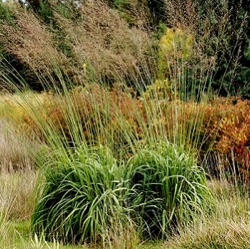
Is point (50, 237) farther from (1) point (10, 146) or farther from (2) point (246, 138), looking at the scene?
(1) point (10, 146)

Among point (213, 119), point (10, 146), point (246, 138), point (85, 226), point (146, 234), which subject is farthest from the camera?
point (10, 146)

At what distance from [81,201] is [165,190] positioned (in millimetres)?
674

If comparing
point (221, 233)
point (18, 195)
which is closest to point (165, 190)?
point (221, 233)

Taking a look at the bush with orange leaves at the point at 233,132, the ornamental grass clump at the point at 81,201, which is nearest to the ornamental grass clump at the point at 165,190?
the ornamental grass clump at the point at 81,201

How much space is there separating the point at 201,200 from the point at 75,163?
104 centimetres

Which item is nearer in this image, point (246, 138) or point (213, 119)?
point (246, 138)

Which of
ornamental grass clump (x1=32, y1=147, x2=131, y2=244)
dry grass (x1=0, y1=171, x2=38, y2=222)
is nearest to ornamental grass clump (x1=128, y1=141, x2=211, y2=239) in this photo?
ornamental grass clump (x1=32, y1=147, x2=131, y2=244)

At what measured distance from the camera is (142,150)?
171 inches

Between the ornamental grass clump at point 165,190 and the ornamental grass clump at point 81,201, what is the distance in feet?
0.54

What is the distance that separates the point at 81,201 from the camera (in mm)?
3922

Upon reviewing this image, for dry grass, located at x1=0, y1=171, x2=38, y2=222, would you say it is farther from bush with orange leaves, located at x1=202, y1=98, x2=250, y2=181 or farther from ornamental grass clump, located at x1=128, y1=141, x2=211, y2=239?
bush with orange leaves, located at x1=202, y1=98, x2=250, y2=181

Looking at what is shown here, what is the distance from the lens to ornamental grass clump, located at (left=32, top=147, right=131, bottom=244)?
3.85 meters

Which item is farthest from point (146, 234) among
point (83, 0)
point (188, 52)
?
point (83, 0)

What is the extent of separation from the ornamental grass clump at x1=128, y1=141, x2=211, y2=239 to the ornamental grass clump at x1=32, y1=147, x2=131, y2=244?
0.54ft
